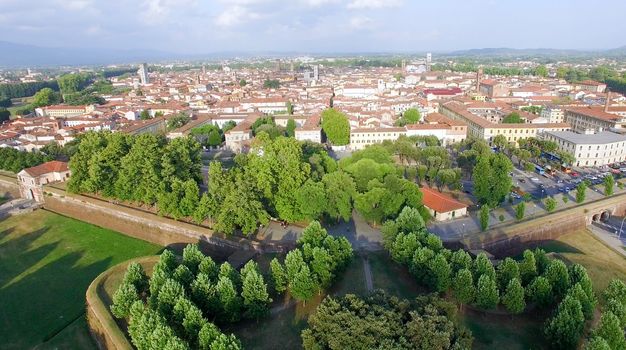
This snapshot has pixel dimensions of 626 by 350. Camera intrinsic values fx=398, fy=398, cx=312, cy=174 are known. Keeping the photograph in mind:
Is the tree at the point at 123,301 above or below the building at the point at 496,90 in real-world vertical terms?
below

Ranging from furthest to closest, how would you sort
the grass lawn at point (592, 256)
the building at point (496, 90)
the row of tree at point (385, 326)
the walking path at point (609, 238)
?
the building at point (496, 90)
the walking path at point (609, 238)
the grass lawn at point (592, 256)
the row of tree at point (385, 326)

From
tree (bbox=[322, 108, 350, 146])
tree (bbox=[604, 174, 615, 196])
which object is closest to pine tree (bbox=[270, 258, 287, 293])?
tree (bbox=[604, 174, 615, 196])

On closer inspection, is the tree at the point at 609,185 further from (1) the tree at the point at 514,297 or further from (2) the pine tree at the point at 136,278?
(2) the pine tree at the point at 136,278

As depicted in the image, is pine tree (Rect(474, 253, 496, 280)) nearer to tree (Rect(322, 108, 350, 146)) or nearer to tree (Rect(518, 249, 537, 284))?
tree (Rect(518, 249, 537, 284))

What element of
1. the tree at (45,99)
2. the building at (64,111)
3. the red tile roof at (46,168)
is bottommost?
the red tile roof at (46,168)

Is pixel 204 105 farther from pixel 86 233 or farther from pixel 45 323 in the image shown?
pixel 45 323

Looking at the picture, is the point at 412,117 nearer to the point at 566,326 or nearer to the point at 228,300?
the point at 566,326

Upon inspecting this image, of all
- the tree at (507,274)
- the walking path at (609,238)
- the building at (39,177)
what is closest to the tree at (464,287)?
the tree at (507,274)
